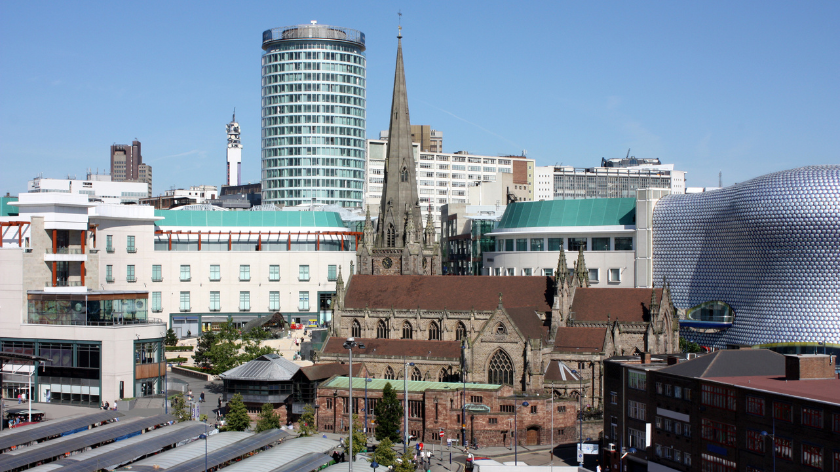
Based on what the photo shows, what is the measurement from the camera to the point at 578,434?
67.2 m

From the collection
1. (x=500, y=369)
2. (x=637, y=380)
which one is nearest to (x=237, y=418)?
(x=500, y=369)

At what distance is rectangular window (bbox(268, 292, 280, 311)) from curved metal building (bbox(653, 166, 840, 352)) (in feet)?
173

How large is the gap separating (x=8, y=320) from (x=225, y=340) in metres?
25.8

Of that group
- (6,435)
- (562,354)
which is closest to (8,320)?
(6,435)

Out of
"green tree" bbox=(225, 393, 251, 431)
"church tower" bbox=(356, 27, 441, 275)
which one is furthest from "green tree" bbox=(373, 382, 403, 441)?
"church tower" bbox=(356, 27, 441, 275)

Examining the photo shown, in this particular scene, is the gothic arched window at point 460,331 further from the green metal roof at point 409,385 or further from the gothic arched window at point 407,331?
the green metal roof at point 409,385

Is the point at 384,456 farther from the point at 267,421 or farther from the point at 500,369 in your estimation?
the point at 500,369

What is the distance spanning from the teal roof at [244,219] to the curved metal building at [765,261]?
52218mm

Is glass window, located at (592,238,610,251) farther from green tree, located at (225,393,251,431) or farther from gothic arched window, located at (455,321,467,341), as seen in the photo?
green tree, located at (225,393,251,431)

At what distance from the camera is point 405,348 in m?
78.0

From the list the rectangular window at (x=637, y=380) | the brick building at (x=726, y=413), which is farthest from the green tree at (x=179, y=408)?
the rectangular window at (x=637, y=380)

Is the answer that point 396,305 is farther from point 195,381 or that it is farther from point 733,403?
point 733,403


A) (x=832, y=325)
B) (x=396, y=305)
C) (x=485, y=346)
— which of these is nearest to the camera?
(x=485, y=346)

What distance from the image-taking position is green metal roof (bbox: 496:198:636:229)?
12012 centimetres
